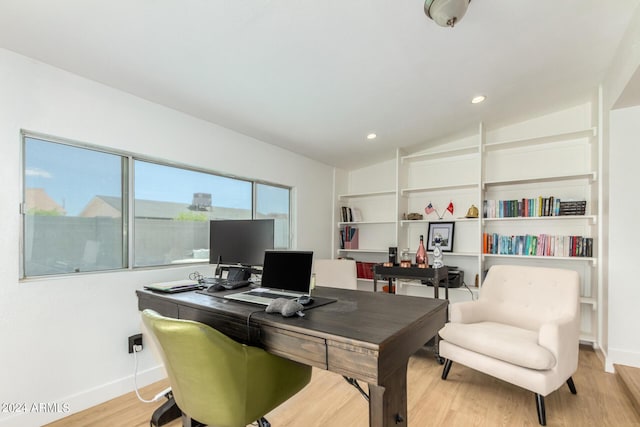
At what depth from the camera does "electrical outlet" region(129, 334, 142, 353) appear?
2312 millimetres

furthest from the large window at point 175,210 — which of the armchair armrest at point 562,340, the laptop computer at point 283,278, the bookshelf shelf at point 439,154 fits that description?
the armchair armrest at point 562,340

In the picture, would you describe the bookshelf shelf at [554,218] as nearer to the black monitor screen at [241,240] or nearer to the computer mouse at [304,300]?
the black monitor screen at [241,240]

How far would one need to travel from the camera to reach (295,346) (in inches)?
50.3

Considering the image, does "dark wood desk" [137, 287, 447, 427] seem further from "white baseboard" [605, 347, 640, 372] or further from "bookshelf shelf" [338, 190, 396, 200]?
"bookshelf shelf" [338, 190, 396, 200]

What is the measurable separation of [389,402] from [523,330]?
1729 mm

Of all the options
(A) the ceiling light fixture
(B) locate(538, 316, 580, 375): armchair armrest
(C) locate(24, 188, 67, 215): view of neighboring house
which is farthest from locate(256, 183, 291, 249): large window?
(B) locate(538, 316, 580, 375): armchair armrest

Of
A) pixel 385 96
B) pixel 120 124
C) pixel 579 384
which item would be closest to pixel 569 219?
pixel 579 384

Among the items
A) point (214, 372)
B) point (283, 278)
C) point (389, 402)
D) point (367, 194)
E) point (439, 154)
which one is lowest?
point (389, 402)

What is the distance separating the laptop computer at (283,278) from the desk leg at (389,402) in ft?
2.05

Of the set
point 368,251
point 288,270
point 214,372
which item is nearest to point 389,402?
point 214,372

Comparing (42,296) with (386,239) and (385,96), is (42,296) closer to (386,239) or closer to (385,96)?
(385,96)

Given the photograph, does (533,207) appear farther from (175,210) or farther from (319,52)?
(175,210)

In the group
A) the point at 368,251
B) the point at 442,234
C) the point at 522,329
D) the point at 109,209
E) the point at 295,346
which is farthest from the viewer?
the point at 368,251

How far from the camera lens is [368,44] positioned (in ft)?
6.41
